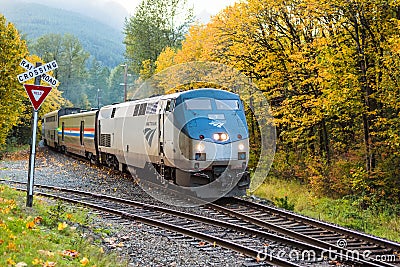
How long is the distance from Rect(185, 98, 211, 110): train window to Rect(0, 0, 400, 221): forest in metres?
4.73

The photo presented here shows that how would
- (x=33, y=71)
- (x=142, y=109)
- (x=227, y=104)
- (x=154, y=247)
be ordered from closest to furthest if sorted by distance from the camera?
(x=154, y=247) < (x=33, y=71) < (x=227, y=104) < (x=142, y=109)

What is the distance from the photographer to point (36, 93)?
10758 millimetres

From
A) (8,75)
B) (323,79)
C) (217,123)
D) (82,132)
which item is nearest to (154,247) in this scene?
(217,123)

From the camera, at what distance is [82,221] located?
33.8 feet

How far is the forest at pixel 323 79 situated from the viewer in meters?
15.3

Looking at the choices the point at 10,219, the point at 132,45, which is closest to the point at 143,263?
the point at 10,219

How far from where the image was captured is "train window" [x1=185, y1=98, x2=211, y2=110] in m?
13.6

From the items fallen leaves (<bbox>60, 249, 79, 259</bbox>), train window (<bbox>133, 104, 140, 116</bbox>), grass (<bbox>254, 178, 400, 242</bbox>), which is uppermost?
train window (<bbox>133, 104, 140, 116</bbox>)

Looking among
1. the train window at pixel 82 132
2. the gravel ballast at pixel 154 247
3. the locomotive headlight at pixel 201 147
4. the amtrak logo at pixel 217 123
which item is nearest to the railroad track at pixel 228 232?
the gravel ballast at pixel 154 247

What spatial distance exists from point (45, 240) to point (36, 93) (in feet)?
14.4

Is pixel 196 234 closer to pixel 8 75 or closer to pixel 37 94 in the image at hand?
pixel 37 94

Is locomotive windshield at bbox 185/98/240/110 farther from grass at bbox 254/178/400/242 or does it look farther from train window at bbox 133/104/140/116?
train window at bbox 133/104/140/116

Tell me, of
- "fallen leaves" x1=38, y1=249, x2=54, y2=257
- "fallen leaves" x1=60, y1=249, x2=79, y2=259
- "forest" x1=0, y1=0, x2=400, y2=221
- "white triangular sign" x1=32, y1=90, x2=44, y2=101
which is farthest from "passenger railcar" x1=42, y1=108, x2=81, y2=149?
"fallen leaves" x1=38, y1=249, x2=54, y2=257

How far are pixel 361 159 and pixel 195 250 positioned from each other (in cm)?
1071
